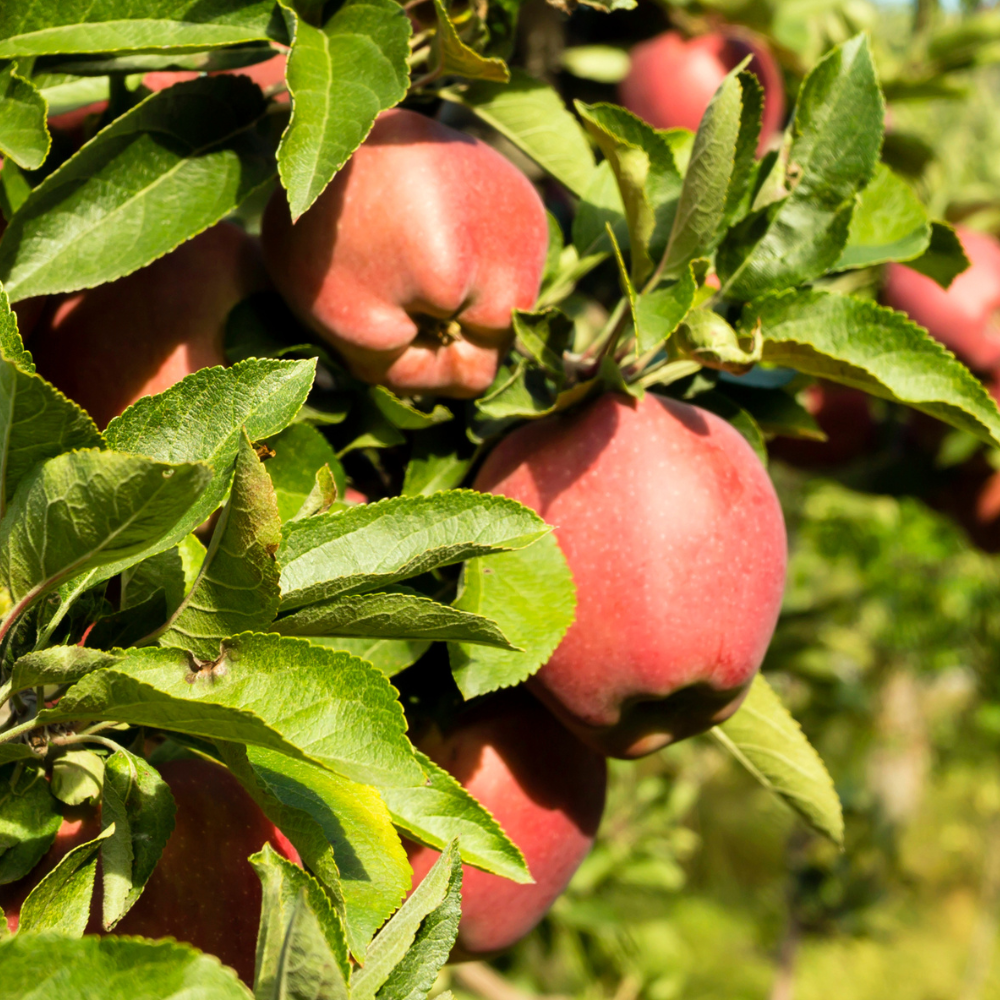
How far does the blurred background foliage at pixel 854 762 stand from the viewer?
4.97 ft

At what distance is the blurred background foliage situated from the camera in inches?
59.7

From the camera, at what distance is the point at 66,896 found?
0.49m

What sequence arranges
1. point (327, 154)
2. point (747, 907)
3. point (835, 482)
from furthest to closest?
1. point (747, 907)
2. point (835, 482)
3. point (327, 154)

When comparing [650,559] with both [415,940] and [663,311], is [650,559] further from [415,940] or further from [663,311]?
[415,940]

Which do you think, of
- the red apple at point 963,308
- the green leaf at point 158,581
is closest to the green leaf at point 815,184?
the green leaf at point 158,581

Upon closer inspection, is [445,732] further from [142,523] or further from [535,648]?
[142,523]

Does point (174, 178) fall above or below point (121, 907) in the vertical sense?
above

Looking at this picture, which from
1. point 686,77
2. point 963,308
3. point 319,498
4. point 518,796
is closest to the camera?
point 319,498

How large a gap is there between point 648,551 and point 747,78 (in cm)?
32

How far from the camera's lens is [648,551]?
680 mm

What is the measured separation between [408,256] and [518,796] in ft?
1.29

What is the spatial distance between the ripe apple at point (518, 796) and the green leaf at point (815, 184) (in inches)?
14.1

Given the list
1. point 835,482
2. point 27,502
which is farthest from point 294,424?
point 835,482

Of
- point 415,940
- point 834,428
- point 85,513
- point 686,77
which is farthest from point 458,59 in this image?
point 834,428
